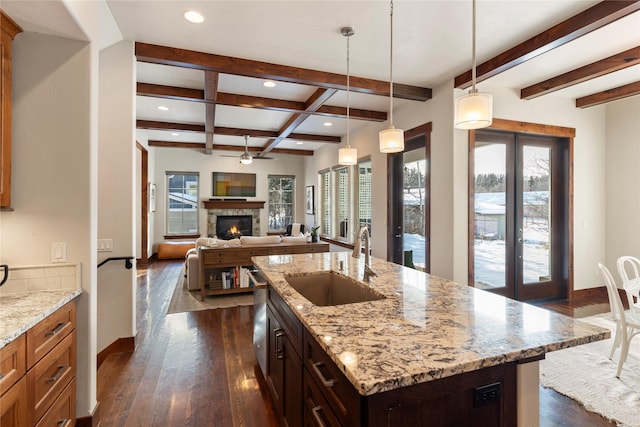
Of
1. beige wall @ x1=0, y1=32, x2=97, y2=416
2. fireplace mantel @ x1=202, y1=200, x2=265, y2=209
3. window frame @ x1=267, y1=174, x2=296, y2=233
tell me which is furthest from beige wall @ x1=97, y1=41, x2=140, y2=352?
window frame @ x1=267, y1=174, x2=296, y2=233

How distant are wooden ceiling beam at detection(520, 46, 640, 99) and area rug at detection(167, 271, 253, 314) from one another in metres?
4.70

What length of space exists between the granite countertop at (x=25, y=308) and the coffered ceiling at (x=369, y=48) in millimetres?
1478

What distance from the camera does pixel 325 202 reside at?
26.7 ft

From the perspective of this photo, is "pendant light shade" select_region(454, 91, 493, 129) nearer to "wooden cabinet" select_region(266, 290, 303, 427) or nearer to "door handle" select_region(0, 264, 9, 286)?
"wooden cabinet" select_region(266, 290, 303, 427)

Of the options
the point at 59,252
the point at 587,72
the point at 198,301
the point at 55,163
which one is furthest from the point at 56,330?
the point at 587,72

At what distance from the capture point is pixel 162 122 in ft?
18.9

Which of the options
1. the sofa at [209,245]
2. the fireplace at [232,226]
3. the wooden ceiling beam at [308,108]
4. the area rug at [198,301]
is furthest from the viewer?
the fireplace at [232,226]

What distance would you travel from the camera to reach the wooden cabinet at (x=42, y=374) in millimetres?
1276

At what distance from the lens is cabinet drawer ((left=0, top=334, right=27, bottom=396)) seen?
1.22 metres

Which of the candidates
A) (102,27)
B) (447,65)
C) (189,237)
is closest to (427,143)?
(447,65)

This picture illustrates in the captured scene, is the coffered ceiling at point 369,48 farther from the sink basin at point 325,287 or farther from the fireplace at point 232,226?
the fireplace at point 232,226

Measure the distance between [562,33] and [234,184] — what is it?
7.93m

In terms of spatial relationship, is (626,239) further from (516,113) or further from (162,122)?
(162,122)

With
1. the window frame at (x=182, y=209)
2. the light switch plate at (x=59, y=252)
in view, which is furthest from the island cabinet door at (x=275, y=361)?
the window frame at (x=182, y=209)
